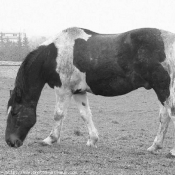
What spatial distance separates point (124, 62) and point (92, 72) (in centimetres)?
69

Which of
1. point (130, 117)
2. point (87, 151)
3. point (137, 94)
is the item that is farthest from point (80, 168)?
point (137, 94)

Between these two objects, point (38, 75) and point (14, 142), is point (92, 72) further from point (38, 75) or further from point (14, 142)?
point (14, 142)

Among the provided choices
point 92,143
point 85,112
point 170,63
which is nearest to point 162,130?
point 170,63

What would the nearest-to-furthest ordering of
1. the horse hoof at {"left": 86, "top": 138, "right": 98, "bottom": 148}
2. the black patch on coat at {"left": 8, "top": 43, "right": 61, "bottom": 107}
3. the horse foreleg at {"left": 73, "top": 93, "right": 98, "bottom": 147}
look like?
the black patch on coat at {"left": 8, "top": 43, "right": 61, "bottom": 107}, the horse hoof at {"left": 86, "top": 138, "right": 98, "bottom": 148}, the horse foreleg at {"left": 73, "top": 93, "right": 98, "bottom": 147}

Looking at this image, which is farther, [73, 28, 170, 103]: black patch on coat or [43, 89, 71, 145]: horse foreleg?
[43, 89, 71, 145]: horse foreleg

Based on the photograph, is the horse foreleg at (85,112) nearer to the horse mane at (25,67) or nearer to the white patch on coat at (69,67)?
the white patch on coat at (69,67)

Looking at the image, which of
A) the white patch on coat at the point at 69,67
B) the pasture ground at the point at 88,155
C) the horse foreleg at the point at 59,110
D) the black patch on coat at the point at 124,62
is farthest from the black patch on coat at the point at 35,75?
the pasture ground at the point at 88,155

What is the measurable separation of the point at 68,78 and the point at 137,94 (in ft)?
61.2

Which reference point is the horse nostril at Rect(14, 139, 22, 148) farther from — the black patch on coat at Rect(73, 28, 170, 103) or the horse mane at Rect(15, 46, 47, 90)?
the black patch on coat at Rect(73, 28, 170, 103)

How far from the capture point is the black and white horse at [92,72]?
22.8ft

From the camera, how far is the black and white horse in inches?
274

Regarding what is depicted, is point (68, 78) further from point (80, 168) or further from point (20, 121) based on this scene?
point (80, 168)

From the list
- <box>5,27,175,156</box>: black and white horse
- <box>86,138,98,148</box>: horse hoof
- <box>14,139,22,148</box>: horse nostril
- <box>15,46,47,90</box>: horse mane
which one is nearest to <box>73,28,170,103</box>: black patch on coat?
<box>5,27,175,156</box>: black and white horse

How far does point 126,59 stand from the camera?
23.7 feet
